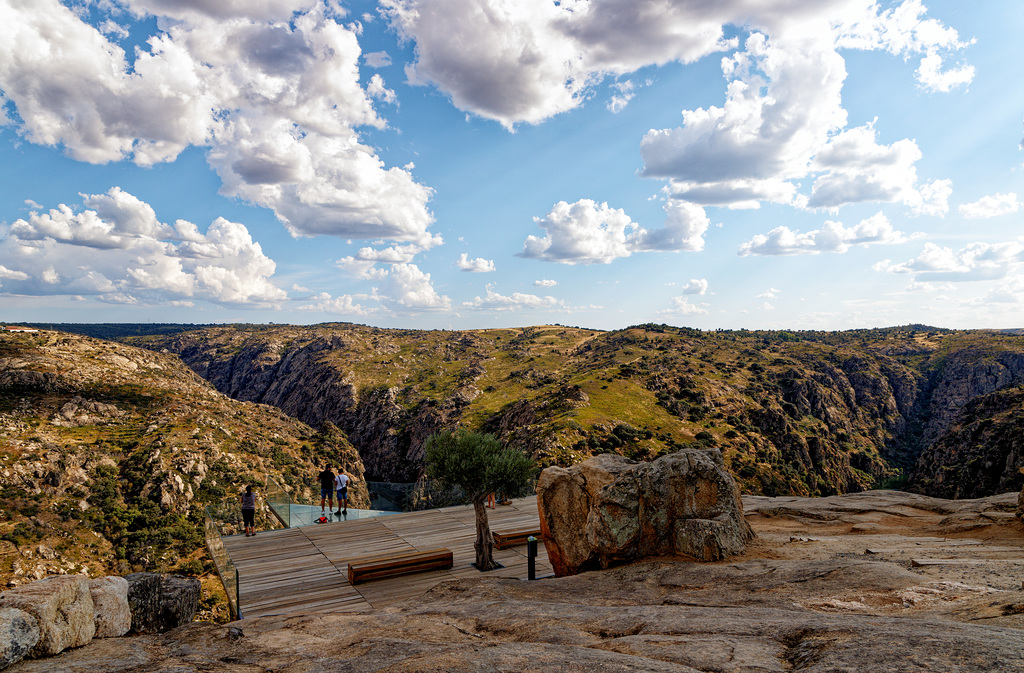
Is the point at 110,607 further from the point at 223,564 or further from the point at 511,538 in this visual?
the point at 511,538

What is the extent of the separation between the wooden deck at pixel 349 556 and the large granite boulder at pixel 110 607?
725 cm

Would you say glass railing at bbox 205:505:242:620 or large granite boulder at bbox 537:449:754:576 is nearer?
glass railing at bbox 205:505:242:620

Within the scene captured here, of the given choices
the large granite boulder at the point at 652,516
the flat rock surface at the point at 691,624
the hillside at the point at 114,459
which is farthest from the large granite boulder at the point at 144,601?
the hillside at the point at 114,459

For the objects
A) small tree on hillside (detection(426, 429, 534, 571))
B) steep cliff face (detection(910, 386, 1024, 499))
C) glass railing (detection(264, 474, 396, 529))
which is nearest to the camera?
small tree on hillside (detection(426, 429, 534, 571))

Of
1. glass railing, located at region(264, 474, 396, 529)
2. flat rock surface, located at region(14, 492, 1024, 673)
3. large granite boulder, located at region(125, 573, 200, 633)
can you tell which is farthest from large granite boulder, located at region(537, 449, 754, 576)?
large granite boulder, located at region(125, 573, 200, 633)

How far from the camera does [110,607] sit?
6.91m

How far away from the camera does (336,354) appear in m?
179

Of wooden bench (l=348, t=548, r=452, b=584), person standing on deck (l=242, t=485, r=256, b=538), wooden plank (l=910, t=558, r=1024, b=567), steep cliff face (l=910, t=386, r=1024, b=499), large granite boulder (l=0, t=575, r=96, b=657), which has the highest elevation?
large granite boulder (l=0, t=575, r=96, b=657)

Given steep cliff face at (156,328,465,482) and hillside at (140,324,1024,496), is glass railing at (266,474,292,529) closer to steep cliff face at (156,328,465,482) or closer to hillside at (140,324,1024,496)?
hillside at (140,324,1024,496)

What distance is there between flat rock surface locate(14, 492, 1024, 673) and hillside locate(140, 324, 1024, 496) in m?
51.2

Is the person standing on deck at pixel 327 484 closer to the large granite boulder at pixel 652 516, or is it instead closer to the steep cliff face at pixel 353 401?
the large granite boulder at pixel 652 516

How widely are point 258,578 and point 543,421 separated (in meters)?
69.0

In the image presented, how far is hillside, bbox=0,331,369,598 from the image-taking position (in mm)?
45000

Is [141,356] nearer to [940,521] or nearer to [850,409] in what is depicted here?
[940,521]
